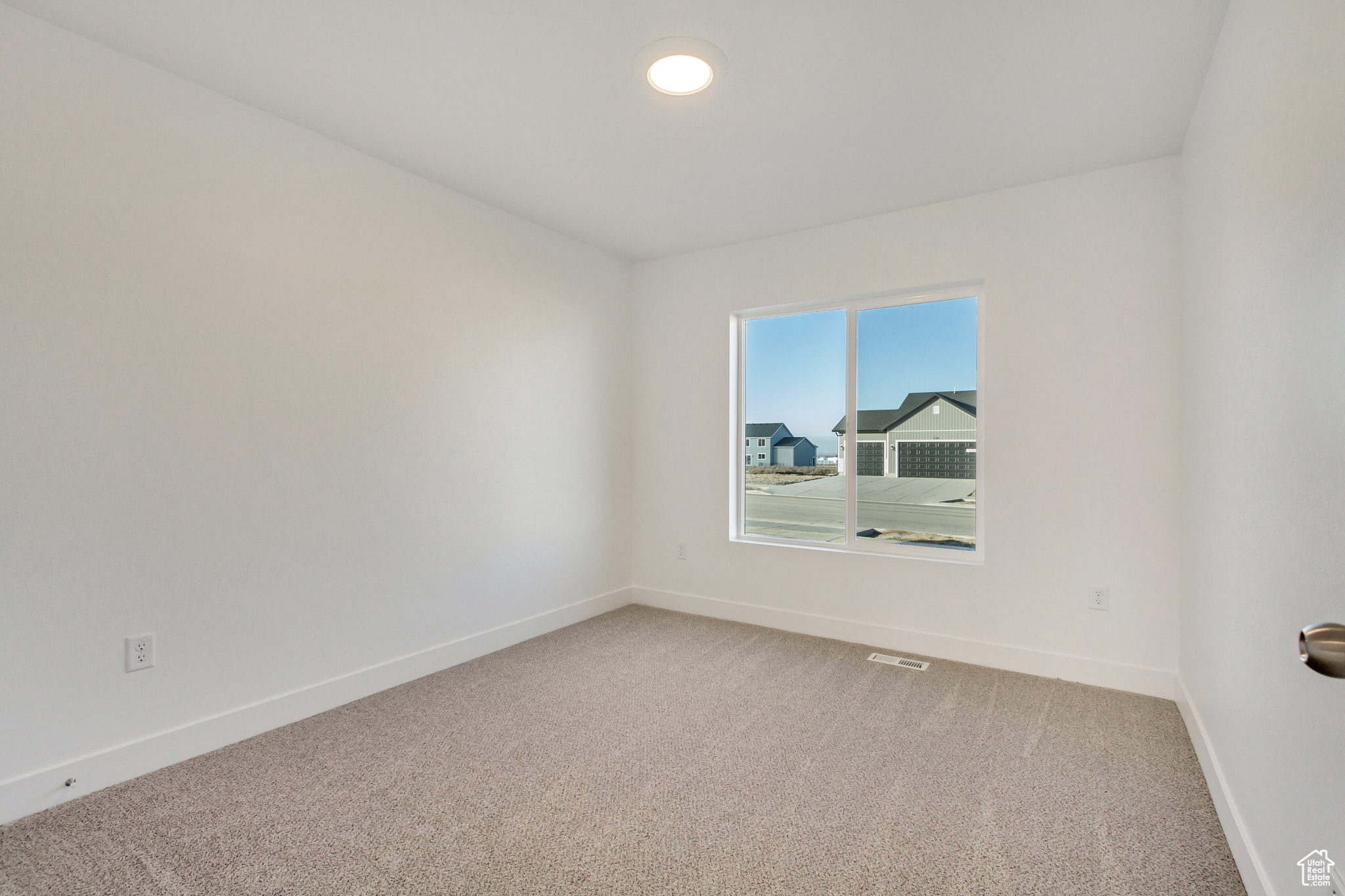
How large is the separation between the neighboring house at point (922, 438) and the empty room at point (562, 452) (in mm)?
23

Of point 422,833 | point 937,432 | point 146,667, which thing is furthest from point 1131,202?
point 146,667

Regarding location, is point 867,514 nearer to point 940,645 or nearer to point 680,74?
point 940,645

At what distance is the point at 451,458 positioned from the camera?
327 centimetres

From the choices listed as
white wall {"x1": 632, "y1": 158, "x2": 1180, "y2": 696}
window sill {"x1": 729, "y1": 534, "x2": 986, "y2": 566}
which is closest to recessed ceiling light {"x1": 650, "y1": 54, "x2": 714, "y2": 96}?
white wall {"x1": 632, "y1": 158, "x2": 1180, "y2": 696}

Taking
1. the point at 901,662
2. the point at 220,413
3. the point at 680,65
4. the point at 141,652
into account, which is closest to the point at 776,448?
the point at 901,662

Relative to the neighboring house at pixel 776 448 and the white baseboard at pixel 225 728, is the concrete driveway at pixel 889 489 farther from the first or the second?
the white baseboard at pixel 225 728

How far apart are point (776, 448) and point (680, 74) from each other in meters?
2.47

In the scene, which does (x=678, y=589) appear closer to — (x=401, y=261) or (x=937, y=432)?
(x=937, y=432)

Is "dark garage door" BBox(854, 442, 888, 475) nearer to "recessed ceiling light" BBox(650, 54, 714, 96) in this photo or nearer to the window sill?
the window sill

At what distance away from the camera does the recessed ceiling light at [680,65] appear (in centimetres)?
206

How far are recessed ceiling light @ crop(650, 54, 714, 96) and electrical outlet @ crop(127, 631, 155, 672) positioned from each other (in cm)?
267

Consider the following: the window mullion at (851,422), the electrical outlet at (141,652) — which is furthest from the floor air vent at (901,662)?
the electrical outlet at (141,652)

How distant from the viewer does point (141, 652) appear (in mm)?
2174

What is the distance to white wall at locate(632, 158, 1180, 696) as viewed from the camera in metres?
2.84
